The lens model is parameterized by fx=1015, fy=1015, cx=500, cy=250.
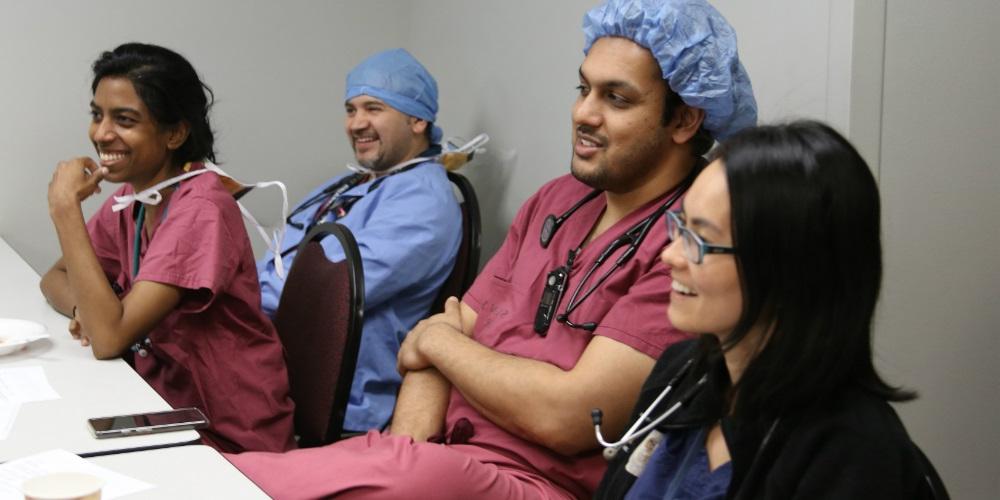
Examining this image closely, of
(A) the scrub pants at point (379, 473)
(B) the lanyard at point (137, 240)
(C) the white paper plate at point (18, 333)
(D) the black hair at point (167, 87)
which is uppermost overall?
(D) the black hair at point (167, 87)

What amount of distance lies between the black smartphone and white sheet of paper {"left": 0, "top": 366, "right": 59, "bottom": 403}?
18 centimetres

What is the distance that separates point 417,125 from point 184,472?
192 cm

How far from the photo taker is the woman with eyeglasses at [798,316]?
1.05 m

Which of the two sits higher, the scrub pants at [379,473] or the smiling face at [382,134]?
the smiling face at [382,134]

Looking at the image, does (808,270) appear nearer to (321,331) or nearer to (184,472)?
(184,472)

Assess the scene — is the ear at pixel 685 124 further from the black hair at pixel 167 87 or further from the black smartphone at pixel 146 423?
the black hair at pixel 167 87

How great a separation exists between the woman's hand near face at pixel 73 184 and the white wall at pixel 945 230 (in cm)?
162

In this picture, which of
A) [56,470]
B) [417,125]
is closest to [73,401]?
[56,470]

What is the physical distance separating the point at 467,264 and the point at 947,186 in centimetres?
120

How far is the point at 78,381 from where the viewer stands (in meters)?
1.77

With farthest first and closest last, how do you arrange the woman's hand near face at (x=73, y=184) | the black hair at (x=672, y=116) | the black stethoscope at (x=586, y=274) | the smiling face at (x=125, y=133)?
the smiling face at (x=125, y=133) < the woman's hand near face at (x=73, y=184) < the black hair at (x=672, y=116) < the black stethoscope at (x=586, y=274)

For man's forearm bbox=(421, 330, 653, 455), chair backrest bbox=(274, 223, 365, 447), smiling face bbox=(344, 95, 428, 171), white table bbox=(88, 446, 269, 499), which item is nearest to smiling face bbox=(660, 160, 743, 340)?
man's forearm bbox=(421, 330, 653, 455)

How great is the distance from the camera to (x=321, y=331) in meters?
1.98

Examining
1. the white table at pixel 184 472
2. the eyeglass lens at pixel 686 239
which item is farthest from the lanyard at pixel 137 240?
the eyeglass lens at pixel 686 239
